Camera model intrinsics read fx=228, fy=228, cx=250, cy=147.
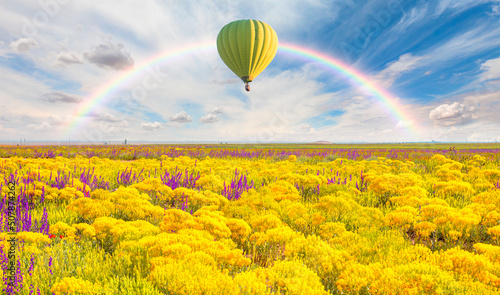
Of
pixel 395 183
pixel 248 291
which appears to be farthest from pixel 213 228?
pixel 395 183

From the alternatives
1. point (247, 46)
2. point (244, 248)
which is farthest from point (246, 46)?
point (244, 248)

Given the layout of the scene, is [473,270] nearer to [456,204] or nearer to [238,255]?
[238,255]

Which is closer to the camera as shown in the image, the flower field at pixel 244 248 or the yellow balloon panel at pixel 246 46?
the flower field at pixel 244 248

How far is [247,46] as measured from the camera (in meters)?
23.0

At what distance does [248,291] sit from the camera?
223cm

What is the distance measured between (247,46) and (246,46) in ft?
0.33

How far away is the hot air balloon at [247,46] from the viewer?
75.3 ft

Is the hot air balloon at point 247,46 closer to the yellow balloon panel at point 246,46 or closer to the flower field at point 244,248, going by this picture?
the yellow balloon panel at point 246,46

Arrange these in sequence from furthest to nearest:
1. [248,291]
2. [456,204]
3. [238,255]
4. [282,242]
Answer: [456,204]
[282,242]
[238,255]
[248,291]

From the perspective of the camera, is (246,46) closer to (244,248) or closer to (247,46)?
(247,46)

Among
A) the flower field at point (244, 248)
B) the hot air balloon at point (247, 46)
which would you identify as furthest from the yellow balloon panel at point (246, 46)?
the flower field at point (244, 248)

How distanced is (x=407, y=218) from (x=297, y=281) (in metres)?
2.85

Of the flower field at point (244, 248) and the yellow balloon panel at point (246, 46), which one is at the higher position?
the yellow balloon panel at point (246, 46)

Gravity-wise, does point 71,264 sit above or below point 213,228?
below
